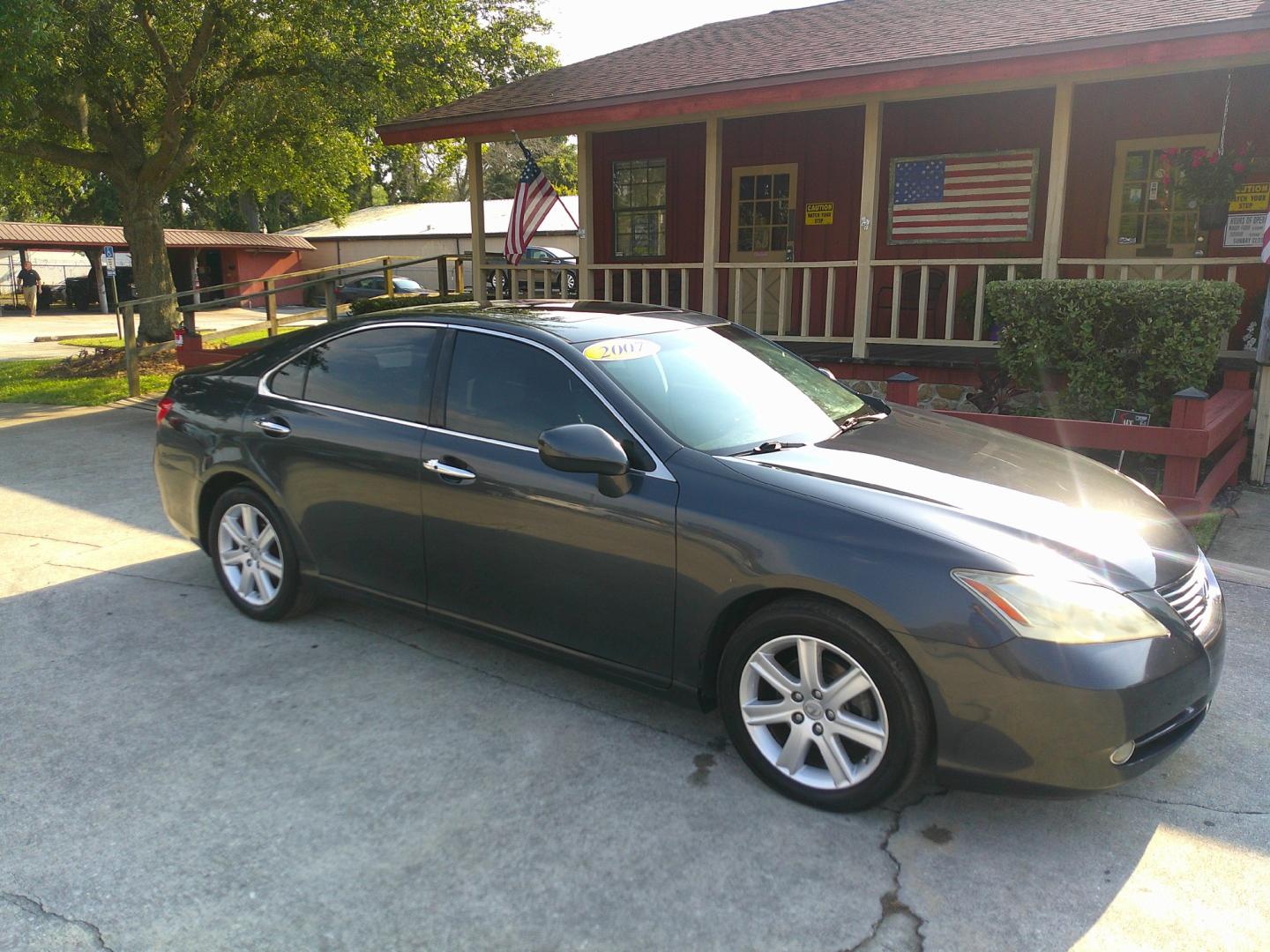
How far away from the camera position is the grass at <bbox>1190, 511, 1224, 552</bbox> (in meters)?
5.82

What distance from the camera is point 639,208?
13281mm

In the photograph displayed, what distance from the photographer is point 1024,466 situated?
3.67 metres

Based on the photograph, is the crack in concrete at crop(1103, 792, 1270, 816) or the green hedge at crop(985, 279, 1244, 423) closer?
the crack in concrete at crop(1103, 792, 1270, 816)

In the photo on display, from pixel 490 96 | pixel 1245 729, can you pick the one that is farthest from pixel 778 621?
pixel 490 96

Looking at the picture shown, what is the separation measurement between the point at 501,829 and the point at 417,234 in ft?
115

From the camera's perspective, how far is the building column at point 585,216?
40.1 ft

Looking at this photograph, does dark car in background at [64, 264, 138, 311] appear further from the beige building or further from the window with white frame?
the window with white frame

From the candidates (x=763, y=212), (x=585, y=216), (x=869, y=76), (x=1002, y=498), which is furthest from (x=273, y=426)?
(x=763, y=212)

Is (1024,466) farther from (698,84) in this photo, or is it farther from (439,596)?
(698,84)

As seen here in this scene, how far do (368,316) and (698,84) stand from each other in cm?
639

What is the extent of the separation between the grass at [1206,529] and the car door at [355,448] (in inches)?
183

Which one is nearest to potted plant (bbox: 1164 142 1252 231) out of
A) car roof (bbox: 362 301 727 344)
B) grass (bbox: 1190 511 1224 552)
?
grass (bbox: 1190 511 1224 552)

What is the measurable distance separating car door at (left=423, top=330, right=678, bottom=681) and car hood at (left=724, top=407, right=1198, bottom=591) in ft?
1.45

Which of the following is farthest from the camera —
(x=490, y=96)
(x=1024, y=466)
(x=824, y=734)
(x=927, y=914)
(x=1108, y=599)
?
(x=490, y=96)
